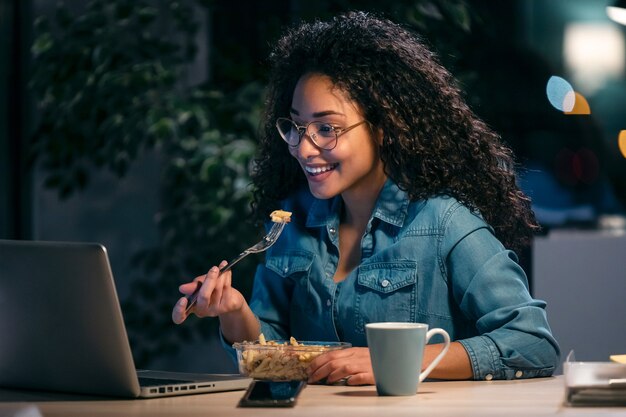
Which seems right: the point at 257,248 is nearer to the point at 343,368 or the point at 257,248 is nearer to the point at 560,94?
the point at 343,368

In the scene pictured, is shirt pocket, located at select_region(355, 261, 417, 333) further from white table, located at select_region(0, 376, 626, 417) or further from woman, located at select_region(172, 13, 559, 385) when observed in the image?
white table, located at select_region(0, 376, 626, 417)

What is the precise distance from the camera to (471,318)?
196 centimetres

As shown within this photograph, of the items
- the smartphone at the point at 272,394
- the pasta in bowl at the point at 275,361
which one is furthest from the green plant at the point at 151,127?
the smartphone at the point at 272,394

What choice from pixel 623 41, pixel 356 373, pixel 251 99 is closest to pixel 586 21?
pixel 623 41

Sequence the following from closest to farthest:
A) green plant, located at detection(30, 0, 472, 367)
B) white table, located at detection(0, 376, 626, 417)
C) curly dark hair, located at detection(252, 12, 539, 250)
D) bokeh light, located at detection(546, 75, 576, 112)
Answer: white table, located at detection(0, 376, 626, 417), curly dark hair, located at detection(252, 12, 539, 250), green plant, located at detection(30, 0, 472, 367), bokeh light, located at detection(546, 75, 576, 112)

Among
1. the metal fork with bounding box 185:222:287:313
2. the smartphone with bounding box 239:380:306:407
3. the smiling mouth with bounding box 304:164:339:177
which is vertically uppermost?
the smiling mouth with bounding box 304:164:339:177

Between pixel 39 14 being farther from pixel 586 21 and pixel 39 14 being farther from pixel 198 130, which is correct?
pixel 586 21

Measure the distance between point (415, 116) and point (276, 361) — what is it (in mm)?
648

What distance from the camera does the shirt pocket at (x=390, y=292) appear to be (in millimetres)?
1987

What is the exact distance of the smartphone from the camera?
4.72ft

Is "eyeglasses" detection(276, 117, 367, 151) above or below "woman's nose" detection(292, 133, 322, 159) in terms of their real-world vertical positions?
above

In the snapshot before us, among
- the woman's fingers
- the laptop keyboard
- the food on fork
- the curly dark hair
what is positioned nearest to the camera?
the laptop keyboard

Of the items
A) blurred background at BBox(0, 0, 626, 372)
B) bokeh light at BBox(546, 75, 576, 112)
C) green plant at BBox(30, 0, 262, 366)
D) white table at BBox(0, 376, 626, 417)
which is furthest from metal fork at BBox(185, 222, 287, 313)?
bokeh light at BBox(546, 75, 576, 112)

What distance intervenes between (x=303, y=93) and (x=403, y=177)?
0.25 meters
